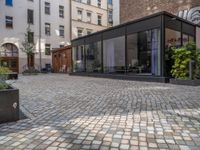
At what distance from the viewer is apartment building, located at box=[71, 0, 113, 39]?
39625mm

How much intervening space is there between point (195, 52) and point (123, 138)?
9.54 meters

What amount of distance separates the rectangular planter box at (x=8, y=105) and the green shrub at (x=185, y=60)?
29.9 feet

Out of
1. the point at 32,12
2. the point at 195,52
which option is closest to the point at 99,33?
the point at 195,52

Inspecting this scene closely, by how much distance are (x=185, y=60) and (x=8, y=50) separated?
26.4m

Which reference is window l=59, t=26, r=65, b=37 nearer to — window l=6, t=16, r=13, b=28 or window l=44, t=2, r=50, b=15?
window l=44, t=2, r=50, b=15

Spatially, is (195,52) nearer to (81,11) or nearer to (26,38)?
(26,38)

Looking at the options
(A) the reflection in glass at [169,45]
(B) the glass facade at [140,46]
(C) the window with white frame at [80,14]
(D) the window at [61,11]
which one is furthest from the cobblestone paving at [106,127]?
(C) the window with white frame at [80,14]

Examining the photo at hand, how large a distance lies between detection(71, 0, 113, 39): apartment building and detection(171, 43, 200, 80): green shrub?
94.1 feet

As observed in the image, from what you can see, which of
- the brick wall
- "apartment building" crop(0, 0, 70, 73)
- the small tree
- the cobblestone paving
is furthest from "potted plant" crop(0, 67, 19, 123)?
"apartment building" crop(0, 0, 70, 73)

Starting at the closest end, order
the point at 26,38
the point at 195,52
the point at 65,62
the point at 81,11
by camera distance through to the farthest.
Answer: the point at 195,52, the point at 65,62, the point at 26,38, the point at 81,11

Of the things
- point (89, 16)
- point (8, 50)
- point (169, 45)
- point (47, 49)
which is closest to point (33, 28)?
point (47, 49)

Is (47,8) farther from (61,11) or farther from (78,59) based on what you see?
(78,59)

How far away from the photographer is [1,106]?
4.71 meters

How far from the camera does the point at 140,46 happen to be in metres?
15.1
